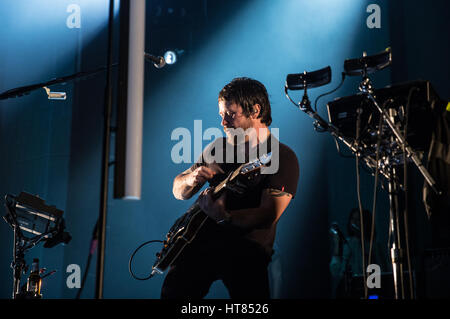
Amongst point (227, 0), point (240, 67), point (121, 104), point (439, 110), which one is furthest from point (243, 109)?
point (227, 0)

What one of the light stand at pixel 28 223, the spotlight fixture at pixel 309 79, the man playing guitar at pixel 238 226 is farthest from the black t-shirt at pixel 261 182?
the light stand at pixel 28 223

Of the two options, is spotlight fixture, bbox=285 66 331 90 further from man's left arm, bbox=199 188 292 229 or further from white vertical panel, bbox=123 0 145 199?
white vertical panel, bbox=123 0 145 199

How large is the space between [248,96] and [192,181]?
22.7 inches

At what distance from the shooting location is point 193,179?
2.65 m

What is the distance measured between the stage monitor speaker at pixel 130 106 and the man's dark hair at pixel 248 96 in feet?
3.93

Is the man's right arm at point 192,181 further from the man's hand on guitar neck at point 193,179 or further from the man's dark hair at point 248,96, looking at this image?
the man's dark hair at point 248,96

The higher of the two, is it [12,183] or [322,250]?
[12,183]

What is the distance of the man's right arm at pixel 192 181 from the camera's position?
2594 mm

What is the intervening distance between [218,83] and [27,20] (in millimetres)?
2353

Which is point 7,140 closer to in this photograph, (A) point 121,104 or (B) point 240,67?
(B) point 240,67

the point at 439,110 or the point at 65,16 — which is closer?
the point at 439,110

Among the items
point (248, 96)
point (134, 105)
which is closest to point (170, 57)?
point (248, 96)

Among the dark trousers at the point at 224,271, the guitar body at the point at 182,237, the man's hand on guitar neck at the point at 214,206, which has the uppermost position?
the man's hand on guitar neck at the point at 214,206

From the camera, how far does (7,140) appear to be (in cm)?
553
